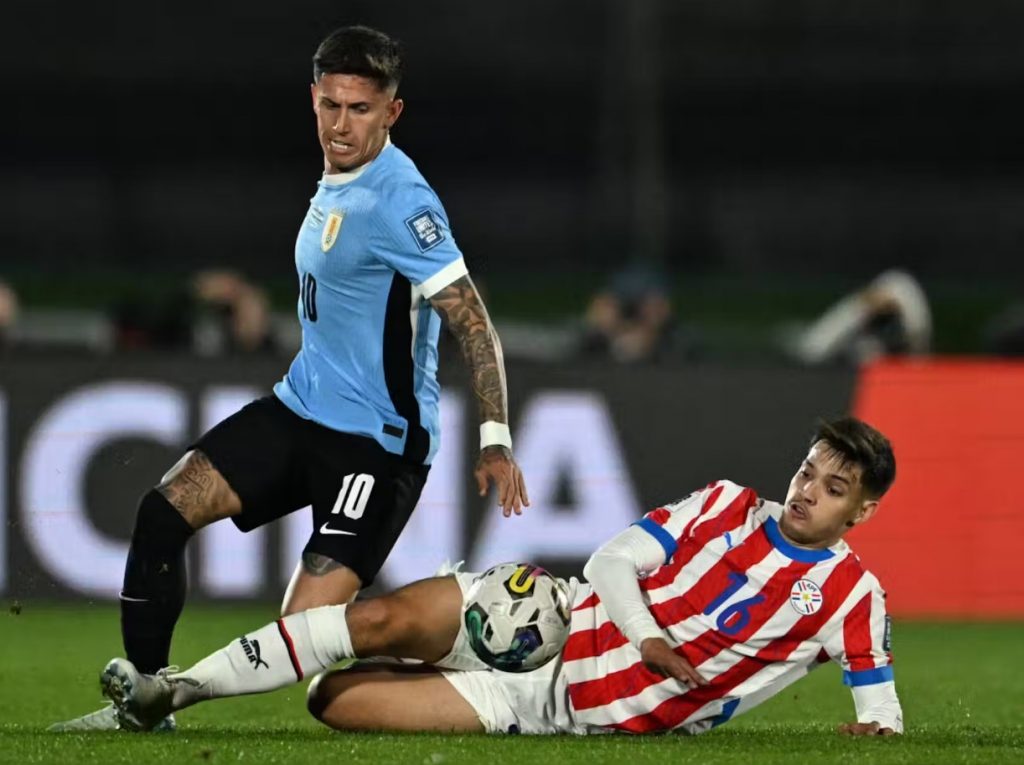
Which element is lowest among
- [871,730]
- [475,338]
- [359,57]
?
[871,730]

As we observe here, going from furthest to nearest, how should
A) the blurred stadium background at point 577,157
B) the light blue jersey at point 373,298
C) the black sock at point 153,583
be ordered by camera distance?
1. the blurred stadium background at point 577,157
2. the light blue jersey at point 373,298
3. the black sock at point 153,583

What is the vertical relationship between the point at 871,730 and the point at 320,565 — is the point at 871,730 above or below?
below

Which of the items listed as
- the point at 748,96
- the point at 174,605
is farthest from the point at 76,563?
the point at 748,96

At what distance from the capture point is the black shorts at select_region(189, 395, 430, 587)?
19.3 feet

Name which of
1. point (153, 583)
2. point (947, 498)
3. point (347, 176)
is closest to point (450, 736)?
point (153, 583)

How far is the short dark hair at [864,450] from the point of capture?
18.5 feet

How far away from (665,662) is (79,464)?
209 inches

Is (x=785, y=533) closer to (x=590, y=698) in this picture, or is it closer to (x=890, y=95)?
(x=590, y=698)

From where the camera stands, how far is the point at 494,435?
5.70 metres

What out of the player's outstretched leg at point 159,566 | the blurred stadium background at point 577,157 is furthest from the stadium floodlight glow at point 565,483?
the player's outstretched leg at point 159,566

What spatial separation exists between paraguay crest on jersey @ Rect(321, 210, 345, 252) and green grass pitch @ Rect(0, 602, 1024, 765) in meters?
1.40

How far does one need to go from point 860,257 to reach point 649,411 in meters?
9.50

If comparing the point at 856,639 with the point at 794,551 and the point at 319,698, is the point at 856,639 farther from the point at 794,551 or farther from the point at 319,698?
the point at 319,698

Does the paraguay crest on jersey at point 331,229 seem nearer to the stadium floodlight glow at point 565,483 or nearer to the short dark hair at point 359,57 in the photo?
the short dark hair at point 359,57
